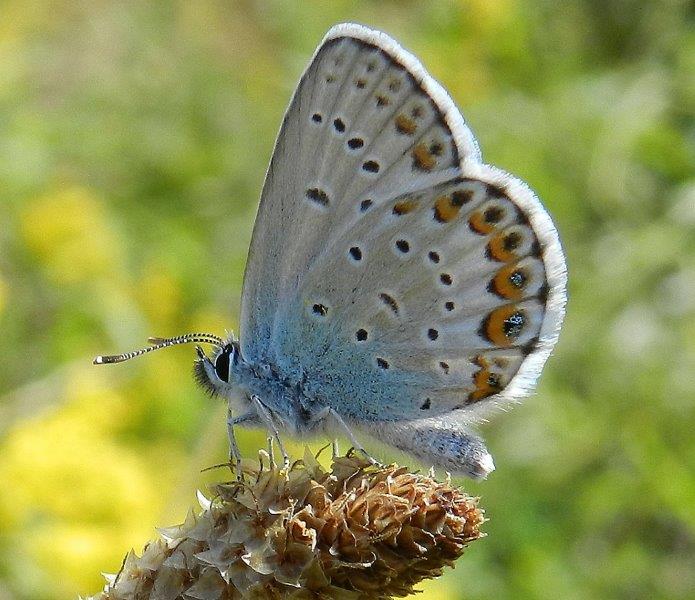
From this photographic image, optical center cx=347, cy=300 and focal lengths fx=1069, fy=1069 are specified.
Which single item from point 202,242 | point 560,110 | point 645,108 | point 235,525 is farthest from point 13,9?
point 235,525


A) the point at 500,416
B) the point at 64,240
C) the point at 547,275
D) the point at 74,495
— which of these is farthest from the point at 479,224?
the point at 64,240

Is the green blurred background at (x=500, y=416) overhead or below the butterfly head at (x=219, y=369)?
overhead

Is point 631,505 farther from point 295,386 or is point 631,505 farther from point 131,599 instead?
point 131,599

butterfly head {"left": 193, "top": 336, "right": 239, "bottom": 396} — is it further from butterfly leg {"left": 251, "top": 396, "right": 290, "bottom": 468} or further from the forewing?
the forewing

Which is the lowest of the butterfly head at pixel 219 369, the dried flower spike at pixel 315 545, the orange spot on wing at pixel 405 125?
the dried flower spike at pixel 315 545

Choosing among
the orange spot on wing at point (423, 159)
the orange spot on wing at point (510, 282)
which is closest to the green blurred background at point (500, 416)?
the orange spot on wing at point (510, 282)

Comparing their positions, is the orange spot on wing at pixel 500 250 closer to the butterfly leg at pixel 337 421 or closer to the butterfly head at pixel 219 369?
the butterfly leg at pixel 337 421

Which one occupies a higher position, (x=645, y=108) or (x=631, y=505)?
(x=645, y=108)
